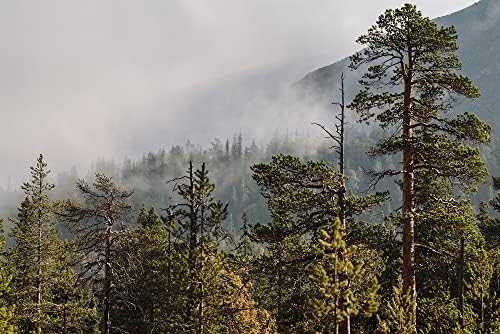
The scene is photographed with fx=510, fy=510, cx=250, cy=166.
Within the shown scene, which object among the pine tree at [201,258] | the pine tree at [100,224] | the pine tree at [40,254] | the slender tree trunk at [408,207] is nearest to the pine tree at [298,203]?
the slender tree trunk at [408,207]

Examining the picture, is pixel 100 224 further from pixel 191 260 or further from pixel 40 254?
pixel 40 254

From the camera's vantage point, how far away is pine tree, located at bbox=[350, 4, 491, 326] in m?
14.5

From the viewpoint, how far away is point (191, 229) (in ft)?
69.2

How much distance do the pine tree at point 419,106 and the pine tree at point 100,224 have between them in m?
9.44

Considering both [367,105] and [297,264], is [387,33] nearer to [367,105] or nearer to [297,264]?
[367,105]

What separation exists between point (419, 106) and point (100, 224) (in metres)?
12.1

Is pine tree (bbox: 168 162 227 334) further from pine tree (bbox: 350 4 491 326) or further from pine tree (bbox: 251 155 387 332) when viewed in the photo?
pine tree (bbox: 350 4 491 326)

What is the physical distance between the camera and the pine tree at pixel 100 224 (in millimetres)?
18266

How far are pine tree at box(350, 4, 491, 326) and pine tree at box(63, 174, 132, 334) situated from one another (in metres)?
9.44

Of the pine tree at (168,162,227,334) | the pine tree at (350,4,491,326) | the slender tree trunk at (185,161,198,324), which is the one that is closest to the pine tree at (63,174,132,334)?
the pine tree at (168,162,227,334)

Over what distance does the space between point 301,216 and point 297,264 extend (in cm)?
149

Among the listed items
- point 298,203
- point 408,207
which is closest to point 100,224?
point 298,203

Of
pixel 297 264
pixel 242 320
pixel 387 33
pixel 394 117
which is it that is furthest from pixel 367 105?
pixel 242 320

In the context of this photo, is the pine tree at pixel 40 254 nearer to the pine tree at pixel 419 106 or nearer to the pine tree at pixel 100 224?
the pine tree at pixel 100 224
